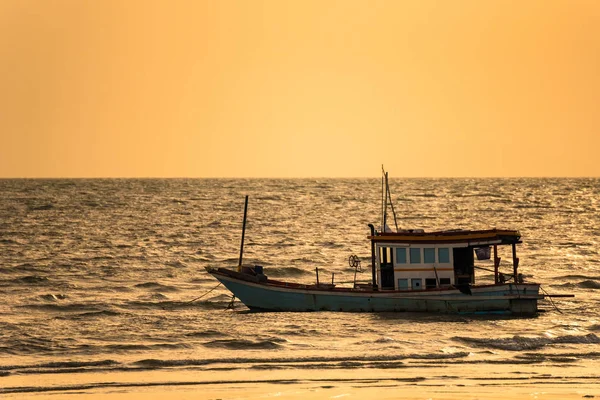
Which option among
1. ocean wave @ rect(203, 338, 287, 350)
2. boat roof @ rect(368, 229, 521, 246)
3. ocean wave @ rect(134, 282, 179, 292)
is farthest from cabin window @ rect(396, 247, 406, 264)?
ocean wave @ rect(134, 282, 179, 292)

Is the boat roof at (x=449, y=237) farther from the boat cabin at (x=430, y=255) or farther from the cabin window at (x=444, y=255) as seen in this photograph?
the cabin window at (x=444, y=255)

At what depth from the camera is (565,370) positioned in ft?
111

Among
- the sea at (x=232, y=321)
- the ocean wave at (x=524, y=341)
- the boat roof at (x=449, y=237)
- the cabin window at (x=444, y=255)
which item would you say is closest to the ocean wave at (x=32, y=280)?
the sea at (x=232, y=321)

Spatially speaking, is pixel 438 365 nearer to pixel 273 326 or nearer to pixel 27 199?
pixel 273 326

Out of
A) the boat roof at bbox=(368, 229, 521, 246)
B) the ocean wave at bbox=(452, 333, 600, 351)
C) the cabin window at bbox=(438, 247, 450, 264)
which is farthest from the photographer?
the cabin window at bbox=(438, 247, 450, 264)

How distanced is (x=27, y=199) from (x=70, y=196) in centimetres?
1391

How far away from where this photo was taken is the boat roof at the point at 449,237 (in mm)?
46531

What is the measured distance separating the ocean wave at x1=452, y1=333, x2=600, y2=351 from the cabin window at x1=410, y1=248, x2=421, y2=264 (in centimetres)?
660

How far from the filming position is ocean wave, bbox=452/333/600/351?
38812 millimetres

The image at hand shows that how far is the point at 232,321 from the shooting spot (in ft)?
151

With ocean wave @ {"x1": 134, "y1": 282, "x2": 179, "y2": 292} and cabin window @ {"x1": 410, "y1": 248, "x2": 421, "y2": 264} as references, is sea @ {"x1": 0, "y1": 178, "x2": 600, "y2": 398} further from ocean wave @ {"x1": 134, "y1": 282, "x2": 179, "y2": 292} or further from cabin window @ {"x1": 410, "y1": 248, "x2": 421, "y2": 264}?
cabin window @ {"x1": 410, "y1": 248, "x2": 421, "y2": 264}

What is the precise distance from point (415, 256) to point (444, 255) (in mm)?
1115

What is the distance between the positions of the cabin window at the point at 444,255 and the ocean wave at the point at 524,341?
6.60 meters

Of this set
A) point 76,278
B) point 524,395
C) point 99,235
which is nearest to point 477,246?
point 524,395
